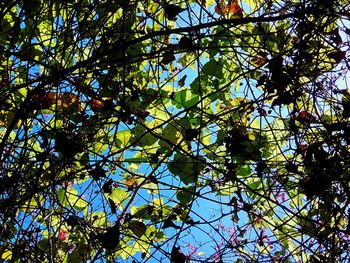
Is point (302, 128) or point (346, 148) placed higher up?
point (302, 128)

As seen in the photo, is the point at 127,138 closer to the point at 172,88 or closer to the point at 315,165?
the point at 172,88

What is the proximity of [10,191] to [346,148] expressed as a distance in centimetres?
101

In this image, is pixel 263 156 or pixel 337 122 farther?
pixel 263 156

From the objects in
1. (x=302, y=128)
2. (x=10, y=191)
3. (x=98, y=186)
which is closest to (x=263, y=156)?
(x=302, y=128)

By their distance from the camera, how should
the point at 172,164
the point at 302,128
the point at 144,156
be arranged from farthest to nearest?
1. the point at 144,156
2. the point at 172,164
3. the point at 302,128

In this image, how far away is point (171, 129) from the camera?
169 cm

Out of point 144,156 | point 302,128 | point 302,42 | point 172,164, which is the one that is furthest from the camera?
point 144,156

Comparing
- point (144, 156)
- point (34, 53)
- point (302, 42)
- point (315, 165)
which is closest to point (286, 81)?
point (302, 42)

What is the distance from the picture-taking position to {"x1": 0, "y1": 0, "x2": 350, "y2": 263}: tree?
4.31 ft

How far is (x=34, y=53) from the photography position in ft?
5.30

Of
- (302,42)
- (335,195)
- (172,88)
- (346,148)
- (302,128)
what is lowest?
(335,195)

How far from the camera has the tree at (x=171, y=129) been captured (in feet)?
4.31

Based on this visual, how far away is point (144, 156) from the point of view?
68.5 inches

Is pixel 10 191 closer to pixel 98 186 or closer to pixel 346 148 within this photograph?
pixel 98 186
